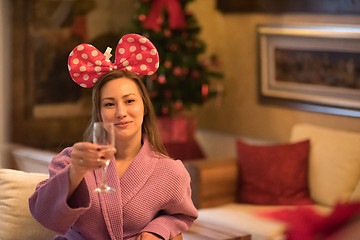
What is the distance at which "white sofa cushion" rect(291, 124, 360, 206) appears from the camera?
13.3 ft

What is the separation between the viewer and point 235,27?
5449 mm

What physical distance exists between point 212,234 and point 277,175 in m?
1.53

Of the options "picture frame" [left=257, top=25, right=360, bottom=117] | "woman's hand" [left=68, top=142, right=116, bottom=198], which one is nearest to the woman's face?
"woman's hand" [left=68, top=142, right=116, bottom=198]

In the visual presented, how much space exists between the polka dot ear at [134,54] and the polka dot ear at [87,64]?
61 millimetres

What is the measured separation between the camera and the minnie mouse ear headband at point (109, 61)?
2.44 metres

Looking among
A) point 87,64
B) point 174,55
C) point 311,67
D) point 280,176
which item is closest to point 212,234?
point 87,64

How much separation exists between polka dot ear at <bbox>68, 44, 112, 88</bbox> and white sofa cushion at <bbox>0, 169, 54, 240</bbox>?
520mm

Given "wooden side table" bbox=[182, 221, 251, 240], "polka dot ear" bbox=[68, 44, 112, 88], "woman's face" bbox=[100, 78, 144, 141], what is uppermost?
"polka dot ear" bbox=[68, 44, 112, 88]

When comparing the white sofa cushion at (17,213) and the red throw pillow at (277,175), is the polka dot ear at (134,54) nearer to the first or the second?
the white sofa cushion at (17,213)

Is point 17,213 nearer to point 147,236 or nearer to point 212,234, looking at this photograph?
point 147,236

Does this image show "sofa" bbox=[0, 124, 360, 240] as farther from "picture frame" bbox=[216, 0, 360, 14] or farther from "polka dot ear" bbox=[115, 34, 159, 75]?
"polka dot ear" bbox=[115, 34, 159, 75]

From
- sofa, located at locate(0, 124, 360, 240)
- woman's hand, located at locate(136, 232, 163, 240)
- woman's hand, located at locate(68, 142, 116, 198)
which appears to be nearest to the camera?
woman's hand, located at locate(68, 142, 116, 198)

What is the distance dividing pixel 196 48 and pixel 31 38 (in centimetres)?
129

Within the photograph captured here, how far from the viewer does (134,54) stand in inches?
97.8
